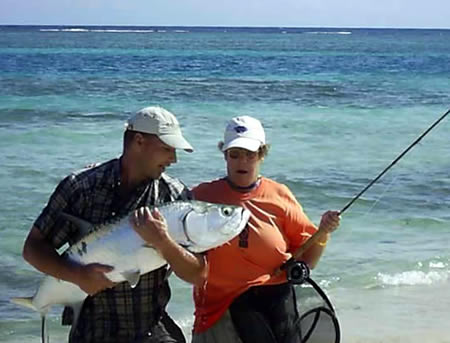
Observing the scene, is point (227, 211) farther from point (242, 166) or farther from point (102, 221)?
point (242, 166)

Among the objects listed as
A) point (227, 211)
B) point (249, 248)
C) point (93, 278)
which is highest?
point (227, 211)

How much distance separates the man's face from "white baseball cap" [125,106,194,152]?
0.03 m

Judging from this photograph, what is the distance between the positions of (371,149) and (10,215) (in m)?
8.67

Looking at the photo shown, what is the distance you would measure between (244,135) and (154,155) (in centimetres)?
74

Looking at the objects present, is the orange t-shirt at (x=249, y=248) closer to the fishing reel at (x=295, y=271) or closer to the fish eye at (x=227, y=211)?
the fishing reel at (x=295, y=271)

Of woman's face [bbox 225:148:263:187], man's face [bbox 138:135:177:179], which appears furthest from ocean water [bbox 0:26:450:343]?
man's face [bbox 138:135:177:179]

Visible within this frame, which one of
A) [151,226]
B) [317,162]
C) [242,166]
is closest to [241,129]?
[242,166]

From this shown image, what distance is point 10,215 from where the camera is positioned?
11.5 m

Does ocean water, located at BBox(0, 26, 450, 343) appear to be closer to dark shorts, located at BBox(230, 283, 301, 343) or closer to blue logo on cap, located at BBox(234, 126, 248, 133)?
dark shorts, located at BBox(230, 283, 301, 343)

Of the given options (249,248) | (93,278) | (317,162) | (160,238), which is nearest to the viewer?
(160,238)

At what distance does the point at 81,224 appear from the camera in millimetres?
4180

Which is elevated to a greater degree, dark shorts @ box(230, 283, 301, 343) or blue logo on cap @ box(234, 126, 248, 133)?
blue logo on cap @ box(234, 126, 248, 133)

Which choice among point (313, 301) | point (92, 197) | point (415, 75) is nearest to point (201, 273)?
point (92, 197)

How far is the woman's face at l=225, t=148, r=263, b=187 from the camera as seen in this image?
15.8 feet
